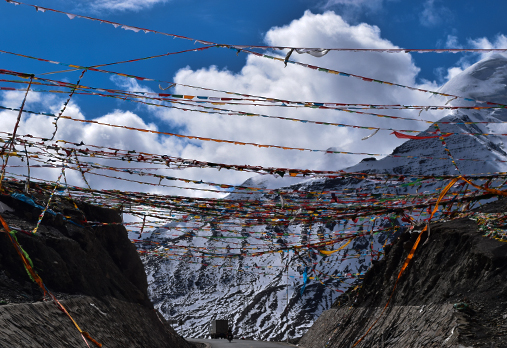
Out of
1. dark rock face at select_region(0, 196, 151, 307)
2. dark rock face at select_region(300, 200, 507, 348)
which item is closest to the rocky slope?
dark rock face at select_region(0, 196, 151, 307)

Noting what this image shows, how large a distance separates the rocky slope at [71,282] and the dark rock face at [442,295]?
6.07 metres

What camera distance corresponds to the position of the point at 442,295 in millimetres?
8078

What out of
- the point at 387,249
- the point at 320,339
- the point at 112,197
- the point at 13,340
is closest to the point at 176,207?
the point at 112,197

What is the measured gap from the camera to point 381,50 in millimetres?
6676

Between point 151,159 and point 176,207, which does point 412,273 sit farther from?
point 151,159

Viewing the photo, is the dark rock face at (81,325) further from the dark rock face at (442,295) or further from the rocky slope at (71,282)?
the dark rock face at (442,295)

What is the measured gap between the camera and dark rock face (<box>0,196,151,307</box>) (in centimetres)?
1050

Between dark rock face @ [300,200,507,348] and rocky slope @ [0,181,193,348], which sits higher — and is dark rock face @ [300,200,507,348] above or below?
below

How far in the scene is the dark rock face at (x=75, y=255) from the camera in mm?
10500

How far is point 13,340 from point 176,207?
5.79 m

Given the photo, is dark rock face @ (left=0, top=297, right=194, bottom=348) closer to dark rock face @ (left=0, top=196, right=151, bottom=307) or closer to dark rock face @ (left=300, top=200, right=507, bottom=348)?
dark rock face @ (left=0, top=196, right=151, bottom=307)

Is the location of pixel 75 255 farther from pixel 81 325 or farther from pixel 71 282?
pixel 81 325

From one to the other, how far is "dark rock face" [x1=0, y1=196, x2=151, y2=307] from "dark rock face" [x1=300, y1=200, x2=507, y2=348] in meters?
7.56

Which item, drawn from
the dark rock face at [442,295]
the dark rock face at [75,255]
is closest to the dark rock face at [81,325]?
the dark rock face at [75,255]
